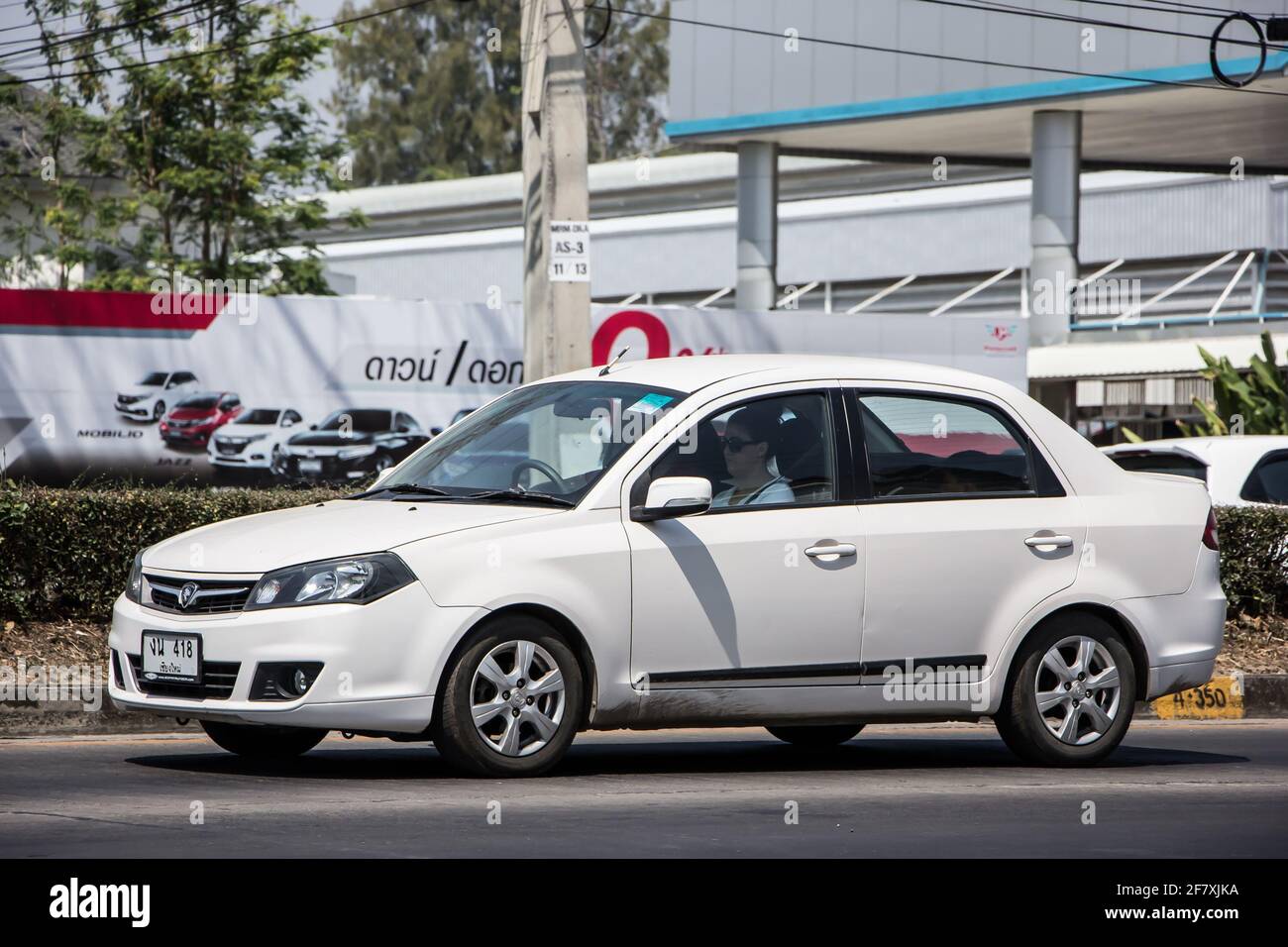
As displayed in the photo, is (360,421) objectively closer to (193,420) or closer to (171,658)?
(193,420)

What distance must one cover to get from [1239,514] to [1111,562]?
4.86 m

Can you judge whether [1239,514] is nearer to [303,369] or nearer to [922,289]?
[303,369]

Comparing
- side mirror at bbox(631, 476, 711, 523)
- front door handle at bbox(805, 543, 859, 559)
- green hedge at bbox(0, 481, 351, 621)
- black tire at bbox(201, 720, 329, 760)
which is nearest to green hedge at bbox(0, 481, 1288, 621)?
green hedge at bbox(0, 481, 351, 621)

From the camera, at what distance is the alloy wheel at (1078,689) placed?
8.80 m

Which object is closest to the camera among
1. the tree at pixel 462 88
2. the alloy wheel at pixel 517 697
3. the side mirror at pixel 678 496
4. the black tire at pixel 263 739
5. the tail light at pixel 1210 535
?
the alloy wheel at pixel 517 697

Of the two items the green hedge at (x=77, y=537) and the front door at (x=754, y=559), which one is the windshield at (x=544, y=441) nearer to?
A: the front door at (x=754, y=559)

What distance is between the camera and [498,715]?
7758 mm

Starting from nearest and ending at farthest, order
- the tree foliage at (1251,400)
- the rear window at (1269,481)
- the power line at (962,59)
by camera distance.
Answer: the rear window at (1269,481)
the tree foliage at (1251,400)
the power line at (962,59)

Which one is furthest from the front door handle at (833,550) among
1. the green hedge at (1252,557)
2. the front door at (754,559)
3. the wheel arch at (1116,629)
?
the green hedge at (1252,557)


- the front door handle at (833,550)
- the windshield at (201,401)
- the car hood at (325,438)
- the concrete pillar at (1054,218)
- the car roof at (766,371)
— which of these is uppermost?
the concrete pillar at (1054,218)

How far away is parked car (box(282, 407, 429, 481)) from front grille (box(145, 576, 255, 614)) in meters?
10.8

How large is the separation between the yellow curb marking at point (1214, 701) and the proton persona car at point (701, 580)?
3.21 meters

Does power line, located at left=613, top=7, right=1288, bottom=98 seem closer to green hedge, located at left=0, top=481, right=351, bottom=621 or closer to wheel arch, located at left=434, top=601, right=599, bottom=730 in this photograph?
green hedge, located at left=0, top=481, right=351, bottom=621

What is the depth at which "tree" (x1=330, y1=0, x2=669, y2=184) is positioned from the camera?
2781 inches
